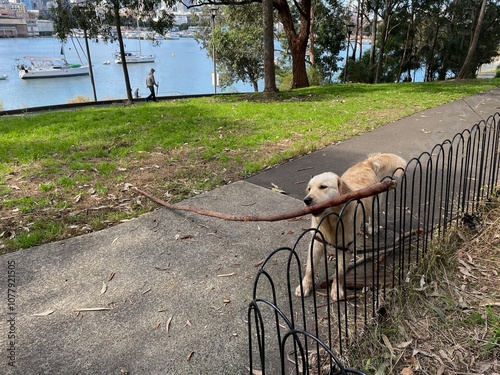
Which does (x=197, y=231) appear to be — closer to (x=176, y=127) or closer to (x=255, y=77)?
(x=176, y=127)

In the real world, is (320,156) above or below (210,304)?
above

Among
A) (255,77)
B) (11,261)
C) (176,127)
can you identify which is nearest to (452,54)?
(255,77)

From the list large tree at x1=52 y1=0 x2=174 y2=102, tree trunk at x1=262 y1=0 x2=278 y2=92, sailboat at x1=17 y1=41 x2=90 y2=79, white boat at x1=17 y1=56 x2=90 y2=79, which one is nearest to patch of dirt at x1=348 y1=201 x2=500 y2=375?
tree trunk at x1=262 y1=0 x2=278 y2=92

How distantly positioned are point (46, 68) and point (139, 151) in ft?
166

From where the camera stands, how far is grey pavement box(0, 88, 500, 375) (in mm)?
2635

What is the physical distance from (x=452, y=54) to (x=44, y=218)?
38640 millimetres

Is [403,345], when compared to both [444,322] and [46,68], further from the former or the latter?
[46,68]

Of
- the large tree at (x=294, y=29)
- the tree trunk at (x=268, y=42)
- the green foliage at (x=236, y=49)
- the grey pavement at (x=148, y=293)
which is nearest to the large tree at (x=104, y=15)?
the large tree at (x=294, y=29)

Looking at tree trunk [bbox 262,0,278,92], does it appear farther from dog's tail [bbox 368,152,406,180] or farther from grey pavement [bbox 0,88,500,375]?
dog's tail [bbox 368,152,406,180]

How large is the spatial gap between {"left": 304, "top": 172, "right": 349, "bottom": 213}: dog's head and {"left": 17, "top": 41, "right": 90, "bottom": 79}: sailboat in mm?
49330

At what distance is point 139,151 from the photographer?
23.3ft

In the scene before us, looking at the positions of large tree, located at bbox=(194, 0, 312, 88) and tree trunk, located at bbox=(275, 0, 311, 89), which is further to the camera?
tree trunk, located at bbox=(275, 0, 311, 89)

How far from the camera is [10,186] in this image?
18.0ft

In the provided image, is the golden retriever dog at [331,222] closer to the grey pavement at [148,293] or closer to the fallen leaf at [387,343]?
the fallen leaf at [387,343]
